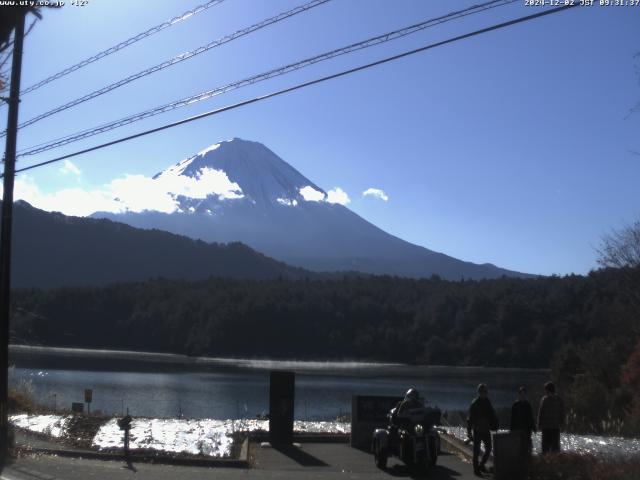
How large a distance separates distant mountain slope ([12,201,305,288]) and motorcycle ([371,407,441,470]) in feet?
388

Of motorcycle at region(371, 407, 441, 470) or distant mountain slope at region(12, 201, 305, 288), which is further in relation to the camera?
distant mountain slope at region(12, 201, 305, 288)

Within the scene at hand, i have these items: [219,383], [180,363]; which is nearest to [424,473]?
[219,383]

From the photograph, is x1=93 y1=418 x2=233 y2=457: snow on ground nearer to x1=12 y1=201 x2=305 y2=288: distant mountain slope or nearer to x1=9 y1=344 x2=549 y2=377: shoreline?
x1=9 y1=344 x2=549 y2=377: shoreline

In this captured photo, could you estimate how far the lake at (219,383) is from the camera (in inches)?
1324

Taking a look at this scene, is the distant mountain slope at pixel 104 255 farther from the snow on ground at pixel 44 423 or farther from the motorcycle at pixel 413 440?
the motorcycle at pixel 413 440

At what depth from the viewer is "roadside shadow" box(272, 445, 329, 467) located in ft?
45.6

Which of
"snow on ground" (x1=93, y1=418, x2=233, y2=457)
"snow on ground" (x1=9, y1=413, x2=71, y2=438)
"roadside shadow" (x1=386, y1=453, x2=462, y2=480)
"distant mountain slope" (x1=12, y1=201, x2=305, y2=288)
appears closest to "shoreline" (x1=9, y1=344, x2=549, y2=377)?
"snow on ground" (x1=9, y1=413, x2=71, y2=438)

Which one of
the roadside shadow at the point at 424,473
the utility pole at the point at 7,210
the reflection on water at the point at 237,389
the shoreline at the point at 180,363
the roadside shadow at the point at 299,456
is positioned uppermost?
the utility pole at the point at 7,210

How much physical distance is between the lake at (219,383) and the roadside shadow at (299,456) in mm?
10435

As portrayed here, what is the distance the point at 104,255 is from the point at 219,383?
10040cm

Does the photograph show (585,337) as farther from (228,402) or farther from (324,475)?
(324,475)

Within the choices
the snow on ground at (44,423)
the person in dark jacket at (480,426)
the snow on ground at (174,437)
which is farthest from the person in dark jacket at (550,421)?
the snow on ground at (44,423)

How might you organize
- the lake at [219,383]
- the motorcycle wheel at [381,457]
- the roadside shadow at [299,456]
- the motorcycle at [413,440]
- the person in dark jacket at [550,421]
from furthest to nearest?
the lake at [219,383] < the roadside shadow at [299,456] < the motorcycle wheel at [381,457] < the person in dark jacket at [550,421] < the motorcycle at [413,440]

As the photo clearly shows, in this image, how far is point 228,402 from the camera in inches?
1459
